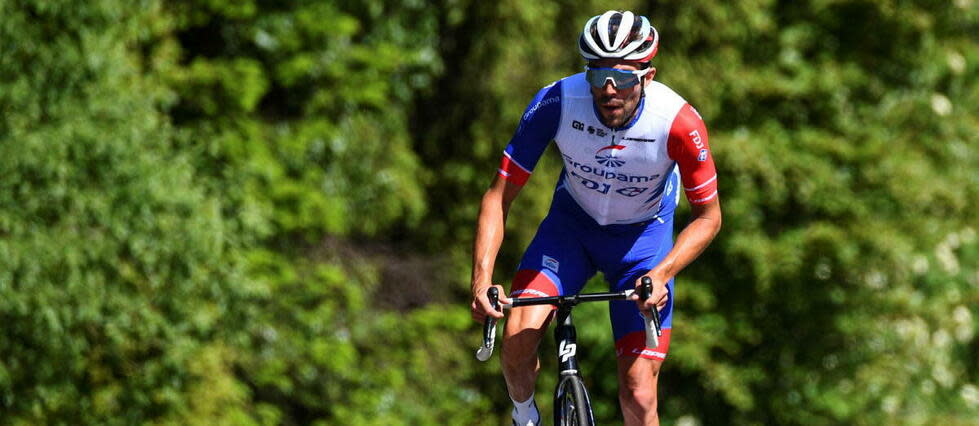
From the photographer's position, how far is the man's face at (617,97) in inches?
255

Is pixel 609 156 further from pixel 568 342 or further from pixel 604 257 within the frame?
pixel 568 342

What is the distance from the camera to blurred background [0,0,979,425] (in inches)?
588

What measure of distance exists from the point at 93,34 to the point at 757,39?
6993mm

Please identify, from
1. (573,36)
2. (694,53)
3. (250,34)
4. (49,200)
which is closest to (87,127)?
(49,200)

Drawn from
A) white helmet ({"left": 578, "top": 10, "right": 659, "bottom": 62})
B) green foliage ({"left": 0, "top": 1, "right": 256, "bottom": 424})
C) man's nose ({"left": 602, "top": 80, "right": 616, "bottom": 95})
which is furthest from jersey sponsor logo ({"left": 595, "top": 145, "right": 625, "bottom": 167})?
green foliage ({"left": 0, "top": 1, "right": 256, "bottom": 424})

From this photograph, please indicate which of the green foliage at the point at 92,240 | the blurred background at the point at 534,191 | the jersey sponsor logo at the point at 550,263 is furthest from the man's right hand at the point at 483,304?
the blurred background at the point at 534,191

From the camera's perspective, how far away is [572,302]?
651cm

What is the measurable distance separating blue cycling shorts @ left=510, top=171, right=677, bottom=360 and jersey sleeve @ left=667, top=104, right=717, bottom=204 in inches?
22.9

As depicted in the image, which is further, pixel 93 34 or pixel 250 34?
pixel 250 34

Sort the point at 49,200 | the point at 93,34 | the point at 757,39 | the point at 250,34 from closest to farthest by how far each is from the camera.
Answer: the point at 49,200 → the point at 93,34 → the point at 250,34 → the point at 757,39

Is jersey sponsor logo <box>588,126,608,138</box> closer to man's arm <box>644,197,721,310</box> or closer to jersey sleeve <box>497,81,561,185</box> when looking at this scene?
jersey sleeve <box>497,81,561,185</box>

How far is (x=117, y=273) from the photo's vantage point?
1198 cm

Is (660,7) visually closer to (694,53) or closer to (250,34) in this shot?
(694,53)

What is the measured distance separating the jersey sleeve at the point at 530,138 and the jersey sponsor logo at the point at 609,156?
227mm
